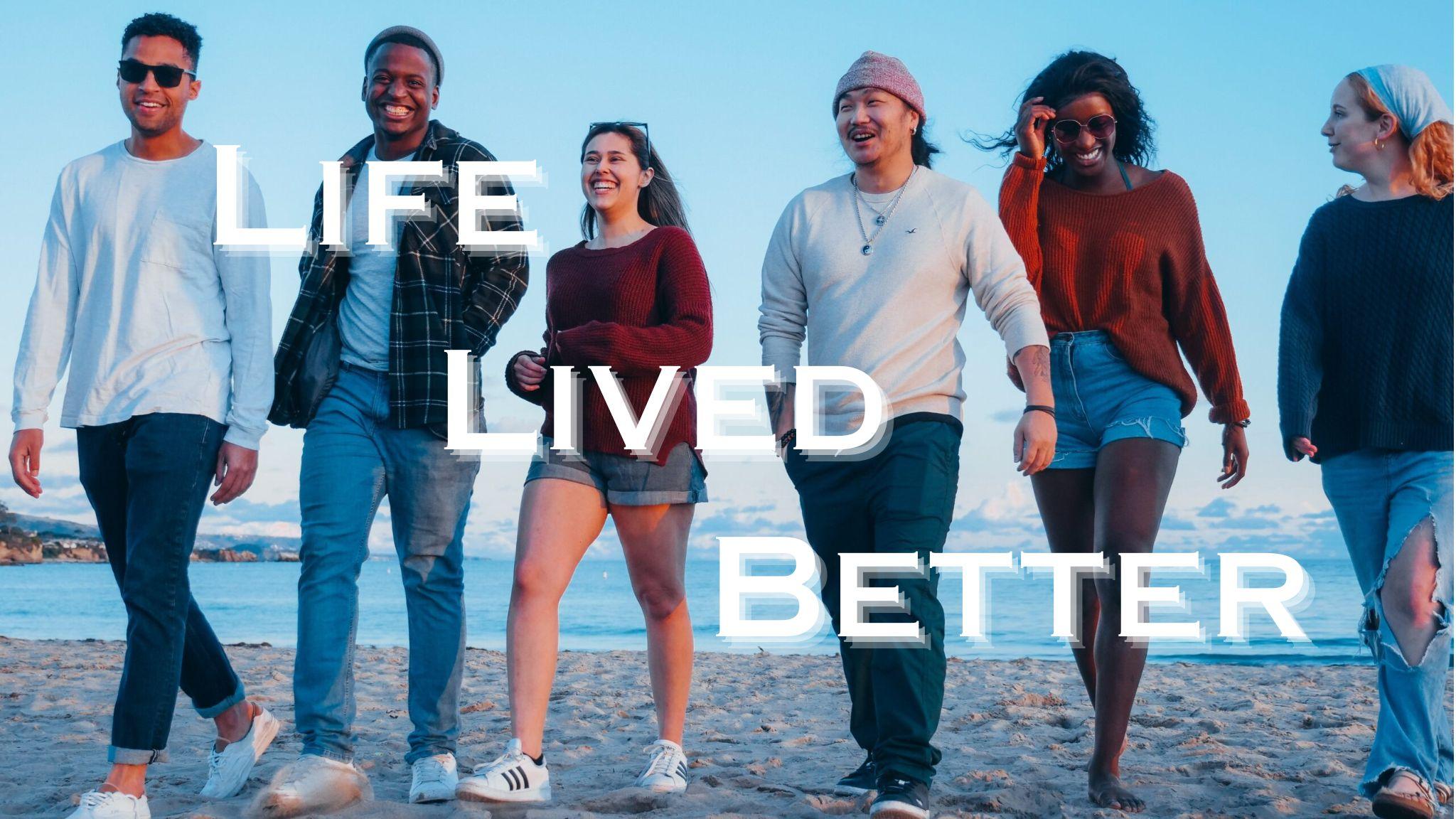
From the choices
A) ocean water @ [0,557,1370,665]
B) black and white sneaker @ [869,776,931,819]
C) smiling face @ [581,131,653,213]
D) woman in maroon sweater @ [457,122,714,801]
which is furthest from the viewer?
ocean water @ [0,557,1370,665]

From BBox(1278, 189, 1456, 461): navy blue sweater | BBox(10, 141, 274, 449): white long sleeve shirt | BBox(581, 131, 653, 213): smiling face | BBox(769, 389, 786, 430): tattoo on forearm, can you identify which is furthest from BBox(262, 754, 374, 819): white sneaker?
BBox(1278, 189, 1456, 461): navy blue sweater

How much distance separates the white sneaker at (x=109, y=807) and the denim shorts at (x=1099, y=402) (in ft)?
8.91

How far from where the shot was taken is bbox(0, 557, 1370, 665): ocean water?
16.1m

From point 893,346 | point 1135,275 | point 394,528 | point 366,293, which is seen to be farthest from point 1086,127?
point 394,528

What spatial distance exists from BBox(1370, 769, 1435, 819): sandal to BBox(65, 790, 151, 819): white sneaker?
321 cm

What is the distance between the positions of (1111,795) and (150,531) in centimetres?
273

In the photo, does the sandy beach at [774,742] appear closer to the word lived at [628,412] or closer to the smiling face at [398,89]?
the word lived at [628,412]

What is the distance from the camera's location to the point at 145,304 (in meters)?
3.23

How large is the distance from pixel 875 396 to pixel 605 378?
0.76 meters

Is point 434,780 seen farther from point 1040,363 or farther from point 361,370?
point 1040,363

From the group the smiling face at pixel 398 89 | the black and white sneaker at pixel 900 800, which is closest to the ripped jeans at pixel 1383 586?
the black and white sneaker at pixel 900 800

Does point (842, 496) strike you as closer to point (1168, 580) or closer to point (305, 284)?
point (305, 284)

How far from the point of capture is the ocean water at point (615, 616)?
16.1 m

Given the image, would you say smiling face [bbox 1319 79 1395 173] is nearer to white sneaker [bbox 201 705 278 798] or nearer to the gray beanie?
A: the gray beanie
